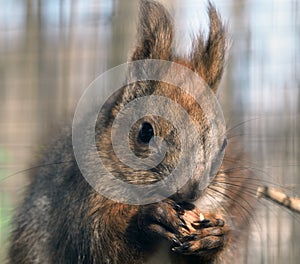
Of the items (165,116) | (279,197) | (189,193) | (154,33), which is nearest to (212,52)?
(154,33)

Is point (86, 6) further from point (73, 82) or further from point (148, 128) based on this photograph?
point (148, 128)

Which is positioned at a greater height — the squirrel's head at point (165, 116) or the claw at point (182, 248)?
the squirrel's head at point (165, 116)

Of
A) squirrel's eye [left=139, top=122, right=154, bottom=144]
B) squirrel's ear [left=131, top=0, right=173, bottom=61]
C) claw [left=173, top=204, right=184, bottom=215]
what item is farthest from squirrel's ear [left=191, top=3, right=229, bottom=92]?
claw [left=173, top=204, right=184, bottom=215]

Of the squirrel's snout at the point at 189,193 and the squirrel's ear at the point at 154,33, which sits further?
the squirrel's ear at the point at 154,33

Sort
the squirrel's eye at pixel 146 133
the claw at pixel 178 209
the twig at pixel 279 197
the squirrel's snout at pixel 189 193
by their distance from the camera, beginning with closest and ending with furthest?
the squirrel's snout at pixel 189 193
the claw at pixel 178 209
the squirrel's eye at pixel 146 133
the twig at pixel 279 197

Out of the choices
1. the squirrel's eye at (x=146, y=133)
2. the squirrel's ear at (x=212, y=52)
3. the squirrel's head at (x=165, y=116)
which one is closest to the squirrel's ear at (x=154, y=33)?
the squirrel's head at (x=165, y=116)

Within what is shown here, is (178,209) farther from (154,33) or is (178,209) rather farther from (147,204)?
(154,33)

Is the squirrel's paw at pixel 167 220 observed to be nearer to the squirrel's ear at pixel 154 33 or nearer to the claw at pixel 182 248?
the claw at pixel 182 248

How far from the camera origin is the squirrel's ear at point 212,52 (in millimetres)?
2186

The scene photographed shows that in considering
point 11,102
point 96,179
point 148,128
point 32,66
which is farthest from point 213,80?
point 11,102

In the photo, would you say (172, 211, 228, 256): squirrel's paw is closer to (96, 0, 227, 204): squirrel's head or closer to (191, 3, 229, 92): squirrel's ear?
(96, 0, 227, 204): squirrel's head

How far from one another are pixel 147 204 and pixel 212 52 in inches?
26.0

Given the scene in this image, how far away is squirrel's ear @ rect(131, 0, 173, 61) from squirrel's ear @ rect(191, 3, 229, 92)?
0.36 ft

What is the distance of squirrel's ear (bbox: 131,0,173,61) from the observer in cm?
221
